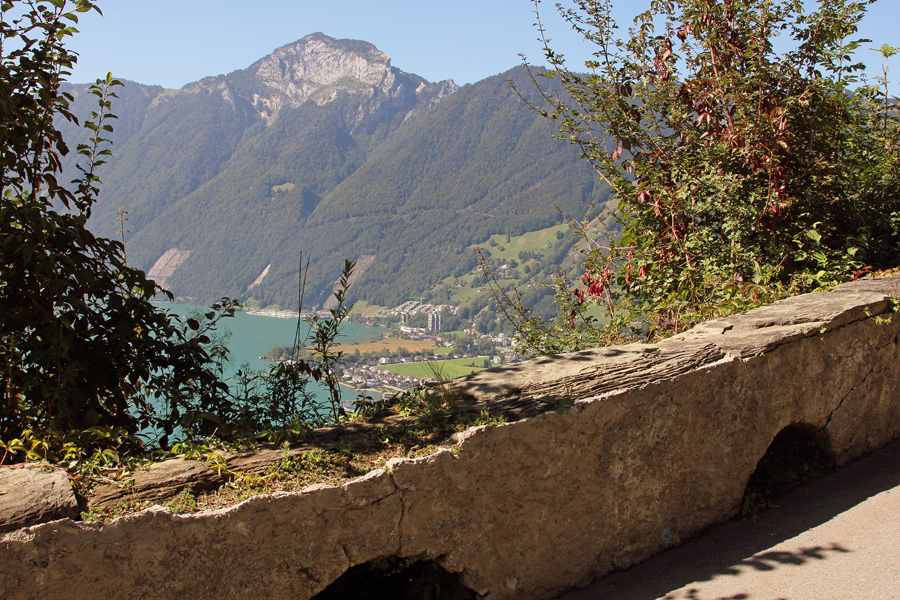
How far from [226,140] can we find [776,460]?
120306 mm

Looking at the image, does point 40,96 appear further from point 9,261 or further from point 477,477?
point 477,477

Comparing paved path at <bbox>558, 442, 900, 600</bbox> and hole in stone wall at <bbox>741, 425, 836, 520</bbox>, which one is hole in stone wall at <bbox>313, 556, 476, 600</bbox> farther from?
hole in stone wall at <bbox>741, 425, 836, 520</bbox>

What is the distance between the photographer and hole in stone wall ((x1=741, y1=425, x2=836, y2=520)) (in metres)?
4.49

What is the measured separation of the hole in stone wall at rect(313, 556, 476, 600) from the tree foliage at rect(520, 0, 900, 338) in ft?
10.2

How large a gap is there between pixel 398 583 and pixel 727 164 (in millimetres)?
5106

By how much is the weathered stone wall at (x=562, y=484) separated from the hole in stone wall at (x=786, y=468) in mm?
149

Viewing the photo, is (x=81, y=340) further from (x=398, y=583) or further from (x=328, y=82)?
(x=328, y=82)

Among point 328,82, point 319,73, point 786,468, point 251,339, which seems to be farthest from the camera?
point 319,73

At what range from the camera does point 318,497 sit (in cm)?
284

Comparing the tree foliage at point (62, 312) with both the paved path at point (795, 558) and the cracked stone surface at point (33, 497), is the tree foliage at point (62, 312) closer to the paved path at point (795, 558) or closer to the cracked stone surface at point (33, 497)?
the cracked stone surface at point (33, 497)

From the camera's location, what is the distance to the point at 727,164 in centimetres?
613

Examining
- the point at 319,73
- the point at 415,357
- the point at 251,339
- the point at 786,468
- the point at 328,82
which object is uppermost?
the point at 319,73

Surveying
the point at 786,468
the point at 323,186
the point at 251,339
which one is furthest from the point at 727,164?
the point at 323,186

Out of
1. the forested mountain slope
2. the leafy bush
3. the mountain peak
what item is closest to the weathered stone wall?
the leafy bush
